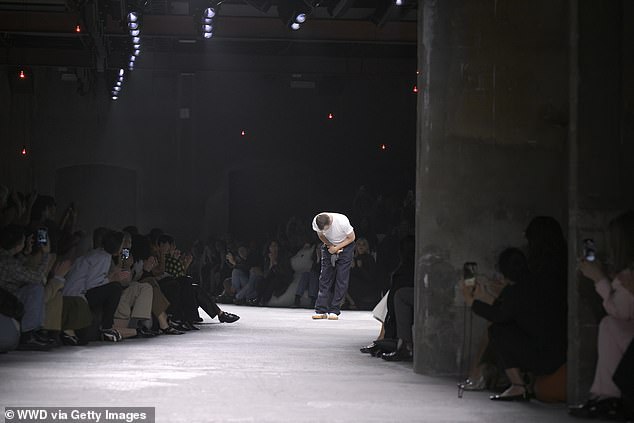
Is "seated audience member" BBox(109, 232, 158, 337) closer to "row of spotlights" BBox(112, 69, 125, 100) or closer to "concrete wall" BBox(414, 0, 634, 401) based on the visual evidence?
"concrete wall" BBox(414, 0, 634, 401)

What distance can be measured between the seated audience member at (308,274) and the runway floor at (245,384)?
5.25 meters

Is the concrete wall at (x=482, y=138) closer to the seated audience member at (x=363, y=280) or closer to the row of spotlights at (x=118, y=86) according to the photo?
the seated audience member at (x=363, y=280)

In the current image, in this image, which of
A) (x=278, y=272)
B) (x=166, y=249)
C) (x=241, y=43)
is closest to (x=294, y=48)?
(x=241, y=43)

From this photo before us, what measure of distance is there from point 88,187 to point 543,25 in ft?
50.8

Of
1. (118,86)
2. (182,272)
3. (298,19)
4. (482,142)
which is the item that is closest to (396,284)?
Result: (482,142)

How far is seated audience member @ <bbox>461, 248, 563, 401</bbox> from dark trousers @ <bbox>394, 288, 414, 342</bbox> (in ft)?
6.72

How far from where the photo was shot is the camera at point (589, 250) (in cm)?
559

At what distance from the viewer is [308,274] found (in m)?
15.4

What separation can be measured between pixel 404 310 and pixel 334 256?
4594mm

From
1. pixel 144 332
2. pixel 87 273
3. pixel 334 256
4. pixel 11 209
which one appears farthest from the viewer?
pixel 334 256

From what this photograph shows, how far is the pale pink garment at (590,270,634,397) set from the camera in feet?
17.7

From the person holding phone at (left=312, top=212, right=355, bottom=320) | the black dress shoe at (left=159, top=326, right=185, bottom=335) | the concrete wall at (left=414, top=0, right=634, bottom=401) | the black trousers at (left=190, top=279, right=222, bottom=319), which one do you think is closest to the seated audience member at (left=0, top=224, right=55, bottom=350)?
the black dress shoe at (left=159, top=326, right=185, bottom=335)

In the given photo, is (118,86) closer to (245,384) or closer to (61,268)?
(61,268)

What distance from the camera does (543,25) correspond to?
24.5ft
